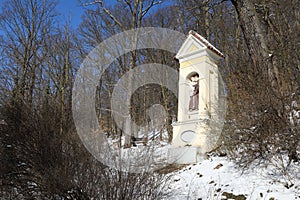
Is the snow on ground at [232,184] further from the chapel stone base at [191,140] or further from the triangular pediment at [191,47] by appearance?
the triangular pediment at [191,47]

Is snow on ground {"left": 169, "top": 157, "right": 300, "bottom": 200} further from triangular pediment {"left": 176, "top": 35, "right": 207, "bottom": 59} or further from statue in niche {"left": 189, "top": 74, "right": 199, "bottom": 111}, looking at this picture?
triangular pediment {"left": 176, "top": 35, "right": 207, "bottom": 59}

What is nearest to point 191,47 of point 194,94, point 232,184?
point 194,94

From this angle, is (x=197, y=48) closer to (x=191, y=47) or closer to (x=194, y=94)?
(x=191, y=47)

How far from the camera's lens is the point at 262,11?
903 cm

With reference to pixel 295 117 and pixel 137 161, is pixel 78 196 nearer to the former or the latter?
pixel 137 161

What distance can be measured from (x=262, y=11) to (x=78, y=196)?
27.4ft

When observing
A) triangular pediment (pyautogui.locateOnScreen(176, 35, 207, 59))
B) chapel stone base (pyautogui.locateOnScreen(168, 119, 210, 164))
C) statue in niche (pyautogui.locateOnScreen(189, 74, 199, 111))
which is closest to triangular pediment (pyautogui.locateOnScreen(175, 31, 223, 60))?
triangular pediment (pyautogui.locateOnScreen(176, 35, 207, 59))

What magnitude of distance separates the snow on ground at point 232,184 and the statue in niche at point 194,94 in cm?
282

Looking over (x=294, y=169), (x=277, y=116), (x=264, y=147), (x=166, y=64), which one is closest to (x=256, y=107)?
(x=277, y=116)

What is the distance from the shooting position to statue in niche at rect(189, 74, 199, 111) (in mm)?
9062

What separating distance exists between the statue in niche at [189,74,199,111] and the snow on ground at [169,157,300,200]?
2820 mm

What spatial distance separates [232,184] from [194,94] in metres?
4.48

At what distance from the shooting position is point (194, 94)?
923 cm

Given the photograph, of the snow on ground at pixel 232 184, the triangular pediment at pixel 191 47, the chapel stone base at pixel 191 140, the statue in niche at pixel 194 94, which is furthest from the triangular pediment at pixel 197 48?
the snow on ground at pixel 232 184
